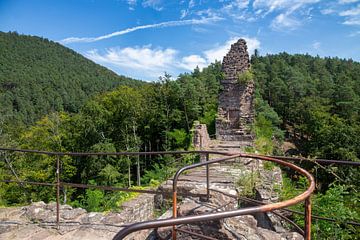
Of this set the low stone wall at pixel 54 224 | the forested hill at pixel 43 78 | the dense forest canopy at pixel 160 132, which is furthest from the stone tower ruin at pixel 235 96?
the forested hill at pixel 43 78

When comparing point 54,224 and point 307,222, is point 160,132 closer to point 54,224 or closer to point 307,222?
point 54,224

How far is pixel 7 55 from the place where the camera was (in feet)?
269

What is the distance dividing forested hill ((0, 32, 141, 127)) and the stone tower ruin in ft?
155

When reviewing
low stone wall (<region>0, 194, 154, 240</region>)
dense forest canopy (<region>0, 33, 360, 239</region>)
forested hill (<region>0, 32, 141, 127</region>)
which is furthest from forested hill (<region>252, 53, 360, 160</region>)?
forested hill (<region>0, 32, 141, 127</region>)

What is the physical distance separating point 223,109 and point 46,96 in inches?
2604

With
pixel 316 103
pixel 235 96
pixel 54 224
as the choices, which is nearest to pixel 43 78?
pixel 316 103

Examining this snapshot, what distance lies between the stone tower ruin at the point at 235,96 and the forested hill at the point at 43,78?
4716 cm

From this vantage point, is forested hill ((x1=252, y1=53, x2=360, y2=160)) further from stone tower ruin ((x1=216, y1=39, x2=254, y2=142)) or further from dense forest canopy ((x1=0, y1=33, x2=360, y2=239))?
stone tower ruin ((x1=216, y1=39, x2=254, y2=142))

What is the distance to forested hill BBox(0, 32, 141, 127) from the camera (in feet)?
210

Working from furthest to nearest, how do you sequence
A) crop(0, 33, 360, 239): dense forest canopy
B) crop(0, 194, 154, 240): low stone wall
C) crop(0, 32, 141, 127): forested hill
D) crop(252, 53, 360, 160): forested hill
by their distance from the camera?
1. crop(0, 32, 141, 127): forested hill
2. crop(252, 53, 360, 160): forested hill
3. crop(0, 33, 360, 239): dense forest canopy
4. crop(0, 194, 154, 240): low stone wall

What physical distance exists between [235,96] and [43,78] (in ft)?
247

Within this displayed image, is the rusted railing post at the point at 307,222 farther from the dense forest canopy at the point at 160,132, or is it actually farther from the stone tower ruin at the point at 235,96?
the stone tower ruin at the point at 235,96

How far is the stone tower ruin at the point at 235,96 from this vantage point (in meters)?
Result: 13.6

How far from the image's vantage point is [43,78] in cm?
7675
